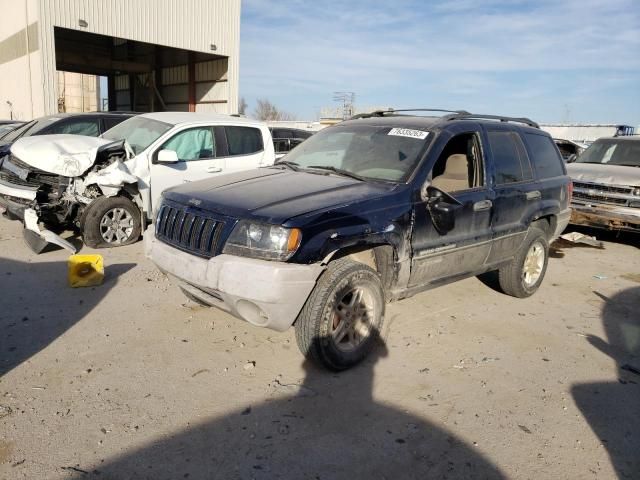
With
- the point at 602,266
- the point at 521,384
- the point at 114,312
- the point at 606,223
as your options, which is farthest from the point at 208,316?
the point at 606,223

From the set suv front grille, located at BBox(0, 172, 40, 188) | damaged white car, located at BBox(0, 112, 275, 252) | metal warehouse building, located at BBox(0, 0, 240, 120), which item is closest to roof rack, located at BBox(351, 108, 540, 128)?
damaged white car, located at BBox(0, 112, 275, 252)

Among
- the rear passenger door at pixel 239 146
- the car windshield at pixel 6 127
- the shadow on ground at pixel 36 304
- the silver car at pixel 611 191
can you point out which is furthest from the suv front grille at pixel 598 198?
the car windshield at pixel 6 127

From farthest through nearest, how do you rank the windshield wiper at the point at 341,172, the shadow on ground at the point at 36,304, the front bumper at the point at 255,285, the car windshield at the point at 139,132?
the car windshield at the point at 139,132, the windshield wiper at the point at 341,172, the shadow on ground at the point at 36,304, the front bumper at the point at 255,285

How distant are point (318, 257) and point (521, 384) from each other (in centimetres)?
175

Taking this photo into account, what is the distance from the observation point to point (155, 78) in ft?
83.8

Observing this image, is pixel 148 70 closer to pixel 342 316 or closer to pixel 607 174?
pixel 607 174

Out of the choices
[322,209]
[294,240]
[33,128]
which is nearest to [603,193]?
[322,209]

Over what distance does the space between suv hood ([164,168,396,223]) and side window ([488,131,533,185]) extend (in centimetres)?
150

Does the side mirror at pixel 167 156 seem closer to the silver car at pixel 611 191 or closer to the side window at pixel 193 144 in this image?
the side window at pixel 193 144

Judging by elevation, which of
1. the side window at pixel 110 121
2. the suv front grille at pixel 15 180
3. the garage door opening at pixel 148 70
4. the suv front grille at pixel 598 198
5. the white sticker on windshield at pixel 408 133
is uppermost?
the garage door opening at pixel 148 70

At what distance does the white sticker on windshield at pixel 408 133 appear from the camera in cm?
431

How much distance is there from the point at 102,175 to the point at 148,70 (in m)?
21.1

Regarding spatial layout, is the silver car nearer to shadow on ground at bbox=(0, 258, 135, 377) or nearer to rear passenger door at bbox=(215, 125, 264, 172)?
rear passenger door at bbox=(215, 125, 264, 172)

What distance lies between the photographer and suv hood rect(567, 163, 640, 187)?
27.3 ft
